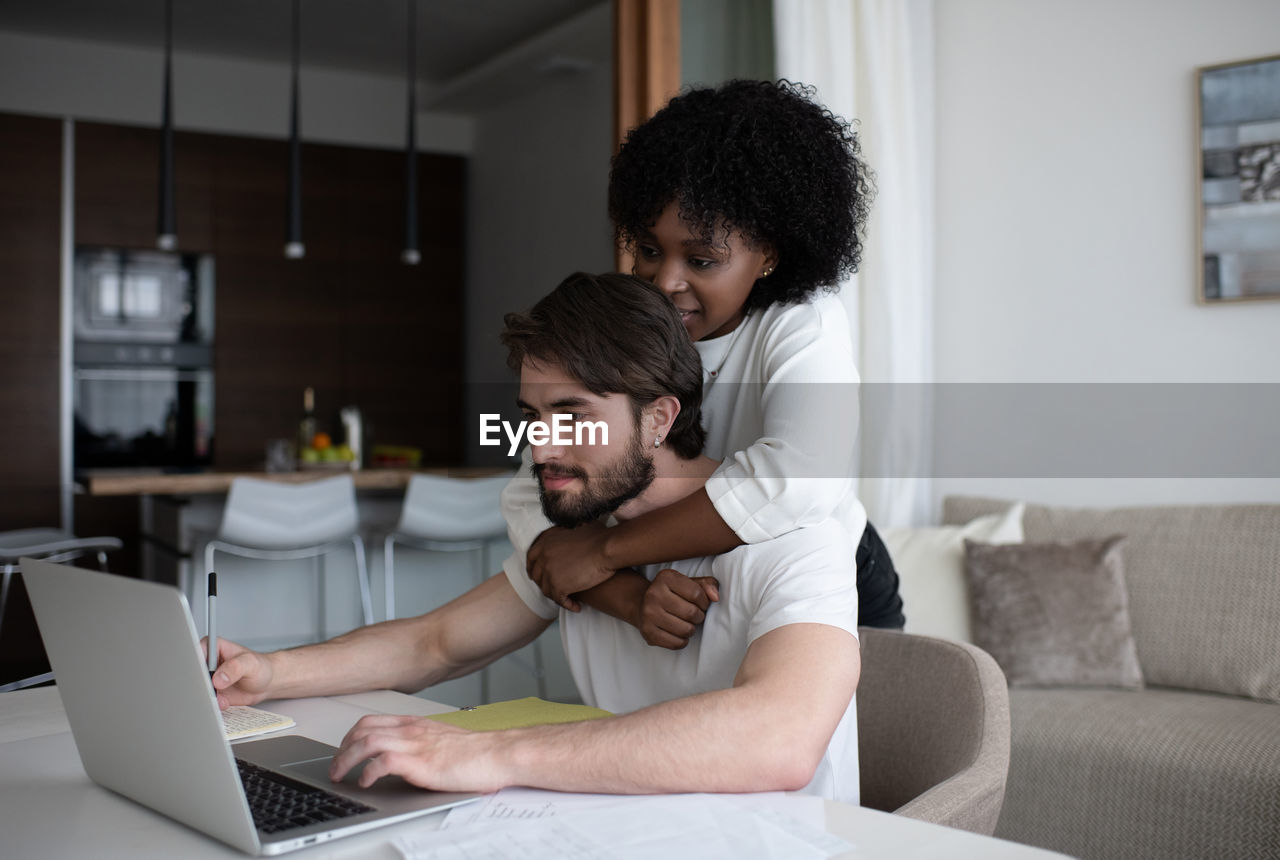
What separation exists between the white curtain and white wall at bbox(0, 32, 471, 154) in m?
3.73

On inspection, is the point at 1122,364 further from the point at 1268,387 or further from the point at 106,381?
the point at 106,381

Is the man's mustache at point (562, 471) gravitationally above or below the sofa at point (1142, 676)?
above

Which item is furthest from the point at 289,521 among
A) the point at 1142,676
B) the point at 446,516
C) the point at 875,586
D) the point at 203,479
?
the point at 1142,676

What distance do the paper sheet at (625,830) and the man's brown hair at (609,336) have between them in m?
0.51

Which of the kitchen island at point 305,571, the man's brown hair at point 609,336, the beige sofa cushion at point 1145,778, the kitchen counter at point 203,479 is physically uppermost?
the man's brown hair at point 609,336

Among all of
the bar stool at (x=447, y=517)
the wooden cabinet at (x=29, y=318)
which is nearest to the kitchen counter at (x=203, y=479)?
the bar stool at (x=447, y=517)

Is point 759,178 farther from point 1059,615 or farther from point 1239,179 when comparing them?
point 1239,179

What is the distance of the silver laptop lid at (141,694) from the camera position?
87 centimetres

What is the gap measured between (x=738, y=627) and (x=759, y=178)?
639 millimetres

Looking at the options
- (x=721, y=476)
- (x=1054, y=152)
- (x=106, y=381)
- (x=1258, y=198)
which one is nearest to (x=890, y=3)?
(x=1054, y=152)

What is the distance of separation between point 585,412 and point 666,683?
14.1 inches

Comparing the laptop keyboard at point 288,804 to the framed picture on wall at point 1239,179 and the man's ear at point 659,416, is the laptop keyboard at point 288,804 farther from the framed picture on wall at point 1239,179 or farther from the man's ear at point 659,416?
the framed picture on wall at point 1239,179

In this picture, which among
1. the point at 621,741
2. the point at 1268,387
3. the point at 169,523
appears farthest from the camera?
the point at 169,523

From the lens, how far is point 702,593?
1.34 metres
